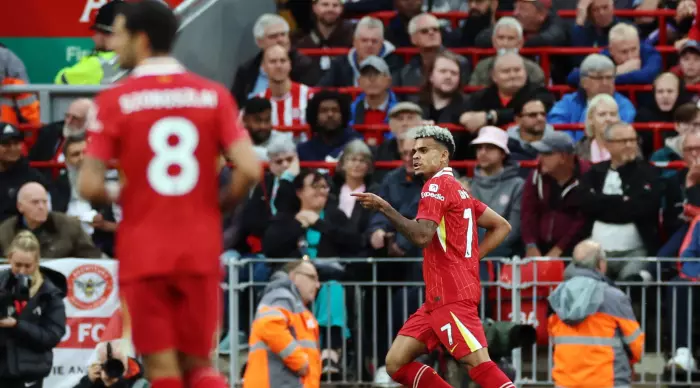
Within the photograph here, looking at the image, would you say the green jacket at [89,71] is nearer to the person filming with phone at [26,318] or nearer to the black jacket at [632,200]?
the person filming with phone at [26,318]

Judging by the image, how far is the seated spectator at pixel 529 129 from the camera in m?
14.0

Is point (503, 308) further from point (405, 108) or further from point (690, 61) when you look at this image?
point (690, 61)

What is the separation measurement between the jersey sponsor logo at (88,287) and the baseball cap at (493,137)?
3.32 m

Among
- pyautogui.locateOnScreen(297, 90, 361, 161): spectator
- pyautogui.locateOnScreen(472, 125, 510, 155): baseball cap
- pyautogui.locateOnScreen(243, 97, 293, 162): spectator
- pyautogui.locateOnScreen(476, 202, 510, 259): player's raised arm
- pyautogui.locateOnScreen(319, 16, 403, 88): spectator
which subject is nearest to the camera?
pyautogui.locateOnScreen(476, 202, 510, 259): player's raised arm

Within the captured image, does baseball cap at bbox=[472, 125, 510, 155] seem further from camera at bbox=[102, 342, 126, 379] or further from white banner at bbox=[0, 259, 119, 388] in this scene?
camera at bbox=[102, 342, 126, 379]

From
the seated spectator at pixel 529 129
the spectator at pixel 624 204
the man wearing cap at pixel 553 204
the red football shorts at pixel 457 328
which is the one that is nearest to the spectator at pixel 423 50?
the seated spectator at pixel 529 129

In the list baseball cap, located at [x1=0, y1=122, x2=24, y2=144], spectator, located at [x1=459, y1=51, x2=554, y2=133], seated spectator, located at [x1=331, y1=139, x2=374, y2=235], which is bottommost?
seated spectator, located at [x1=331, y1=139, x2=374, y2=235]

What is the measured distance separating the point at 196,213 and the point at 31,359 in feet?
18.8

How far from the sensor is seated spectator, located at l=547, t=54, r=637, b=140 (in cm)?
1462

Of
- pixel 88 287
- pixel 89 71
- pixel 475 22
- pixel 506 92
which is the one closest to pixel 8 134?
pixel 88 287

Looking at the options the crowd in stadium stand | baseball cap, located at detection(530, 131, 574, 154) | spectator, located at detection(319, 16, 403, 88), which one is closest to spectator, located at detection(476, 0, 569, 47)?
the crowd in stadium stand

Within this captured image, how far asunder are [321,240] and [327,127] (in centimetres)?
181

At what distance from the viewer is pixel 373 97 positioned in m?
15.4

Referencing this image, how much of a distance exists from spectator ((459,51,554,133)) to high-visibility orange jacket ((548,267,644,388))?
277 centimetres
